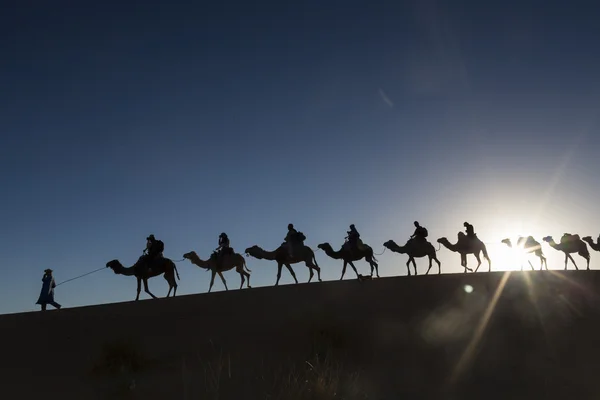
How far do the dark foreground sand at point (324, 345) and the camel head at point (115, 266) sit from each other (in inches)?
151

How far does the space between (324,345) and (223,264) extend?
1025cm

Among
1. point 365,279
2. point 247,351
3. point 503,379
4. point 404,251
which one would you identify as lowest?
point 503,379

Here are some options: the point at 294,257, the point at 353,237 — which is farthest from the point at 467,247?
the point at 294,257

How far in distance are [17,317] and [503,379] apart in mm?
13025

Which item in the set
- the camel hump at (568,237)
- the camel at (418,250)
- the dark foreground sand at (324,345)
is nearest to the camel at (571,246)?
the camel hump at (568,237)

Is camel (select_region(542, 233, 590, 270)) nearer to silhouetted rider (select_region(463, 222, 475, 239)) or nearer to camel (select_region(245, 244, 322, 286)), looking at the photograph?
silhouetted rider (select_region(463, 222, 475, 239))

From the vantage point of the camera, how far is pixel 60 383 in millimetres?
10148

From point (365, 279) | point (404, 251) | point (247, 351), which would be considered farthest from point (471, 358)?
point (404, 251)

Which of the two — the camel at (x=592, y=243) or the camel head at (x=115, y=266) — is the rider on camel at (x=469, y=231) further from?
the camel head at (x=115, y=266)

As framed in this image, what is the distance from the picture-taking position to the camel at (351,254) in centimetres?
2103

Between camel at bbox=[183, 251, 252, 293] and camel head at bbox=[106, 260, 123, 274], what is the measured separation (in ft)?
9.38

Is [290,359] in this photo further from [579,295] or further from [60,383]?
[579,295]

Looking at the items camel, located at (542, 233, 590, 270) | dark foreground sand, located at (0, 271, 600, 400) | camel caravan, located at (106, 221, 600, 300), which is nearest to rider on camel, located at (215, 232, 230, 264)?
camel caravan, located at (106, 221, 600, 300)

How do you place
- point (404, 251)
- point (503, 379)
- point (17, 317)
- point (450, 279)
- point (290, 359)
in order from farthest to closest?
point (404, 251) < point (450, 279) < point (17, 317) < point (290, 359) < point (503, 379)
